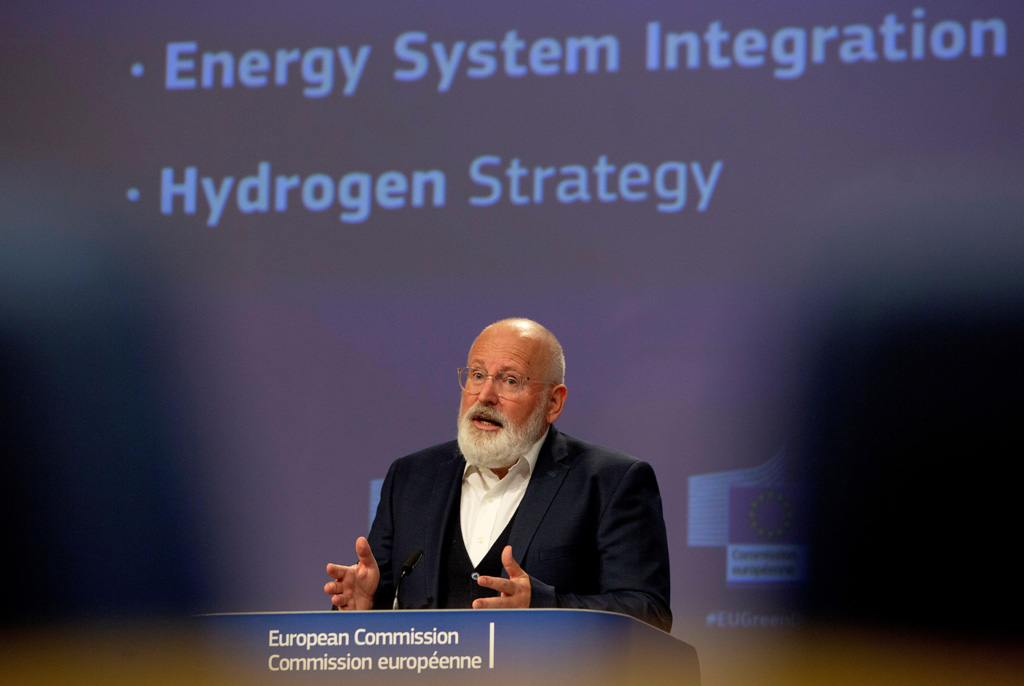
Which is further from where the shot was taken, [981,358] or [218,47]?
[218,47]

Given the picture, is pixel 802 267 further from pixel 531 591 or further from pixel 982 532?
pixel 531 591

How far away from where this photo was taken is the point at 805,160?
441cm

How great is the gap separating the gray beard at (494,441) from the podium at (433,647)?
0.86 m

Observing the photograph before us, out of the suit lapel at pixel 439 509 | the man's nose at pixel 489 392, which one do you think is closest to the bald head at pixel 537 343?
the man's nose at pixel 489 392

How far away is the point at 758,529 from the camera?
436cm

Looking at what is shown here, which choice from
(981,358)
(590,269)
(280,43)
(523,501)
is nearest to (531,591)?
(523,501)

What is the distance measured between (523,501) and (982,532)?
2403 millimetres

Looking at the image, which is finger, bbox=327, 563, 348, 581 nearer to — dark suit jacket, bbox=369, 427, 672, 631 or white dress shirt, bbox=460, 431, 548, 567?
dark suit jacket, bbox=369, 427, 672, 631

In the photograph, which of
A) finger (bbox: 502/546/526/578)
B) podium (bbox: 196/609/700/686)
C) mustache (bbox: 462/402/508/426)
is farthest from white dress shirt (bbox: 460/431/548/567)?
podium (bbox: 196/609/700/686)

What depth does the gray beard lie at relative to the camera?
273 cm

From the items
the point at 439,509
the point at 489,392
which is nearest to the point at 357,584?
the point at 439,509

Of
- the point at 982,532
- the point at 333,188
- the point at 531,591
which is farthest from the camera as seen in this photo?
the point at 333,188

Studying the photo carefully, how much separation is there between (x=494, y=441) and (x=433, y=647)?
90cm

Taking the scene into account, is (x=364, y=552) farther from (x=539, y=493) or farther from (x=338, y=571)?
(x=539, y=493)
